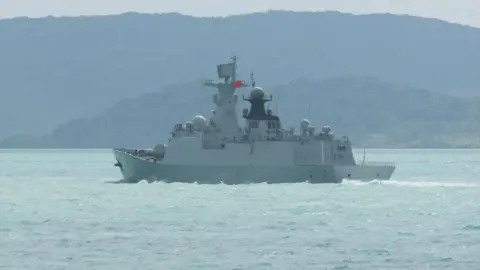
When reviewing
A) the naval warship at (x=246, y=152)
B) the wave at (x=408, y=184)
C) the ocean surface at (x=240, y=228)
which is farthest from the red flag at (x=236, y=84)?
the wave at (x=408, y=184)

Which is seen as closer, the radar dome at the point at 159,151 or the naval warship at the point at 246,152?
the naval warship at the point at 246,152

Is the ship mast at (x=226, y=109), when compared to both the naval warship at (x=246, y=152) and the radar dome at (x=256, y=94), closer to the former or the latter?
the naval warship at (x=246, y=152)

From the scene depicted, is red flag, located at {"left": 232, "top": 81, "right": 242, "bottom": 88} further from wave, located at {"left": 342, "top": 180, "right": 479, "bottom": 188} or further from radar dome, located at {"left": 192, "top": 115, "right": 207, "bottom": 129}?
wave, located at {"left": 342, "top": 180, "right": 479, "bottom": 188}

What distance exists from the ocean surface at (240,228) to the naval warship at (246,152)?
3.34 ft

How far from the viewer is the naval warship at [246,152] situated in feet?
290

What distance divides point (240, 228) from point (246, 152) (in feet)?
106

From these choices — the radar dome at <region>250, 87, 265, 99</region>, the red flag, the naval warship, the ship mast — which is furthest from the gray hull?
the red flag

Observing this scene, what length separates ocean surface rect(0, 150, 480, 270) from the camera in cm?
4394

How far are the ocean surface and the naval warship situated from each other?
1.02 metres

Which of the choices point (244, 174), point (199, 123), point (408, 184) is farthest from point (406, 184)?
point (199, 123)

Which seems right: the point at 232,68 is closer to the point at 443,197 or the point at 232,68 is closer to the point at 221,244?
the point at 443,197

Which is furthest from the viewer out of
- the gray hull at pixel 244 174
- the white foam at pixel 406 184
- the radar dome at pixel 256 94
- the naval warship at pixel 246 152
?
the white foam at pixel 406 184

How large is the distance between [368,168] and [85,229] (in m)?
41.7

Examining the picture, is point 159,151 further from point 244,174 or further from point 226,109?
point 244,174
